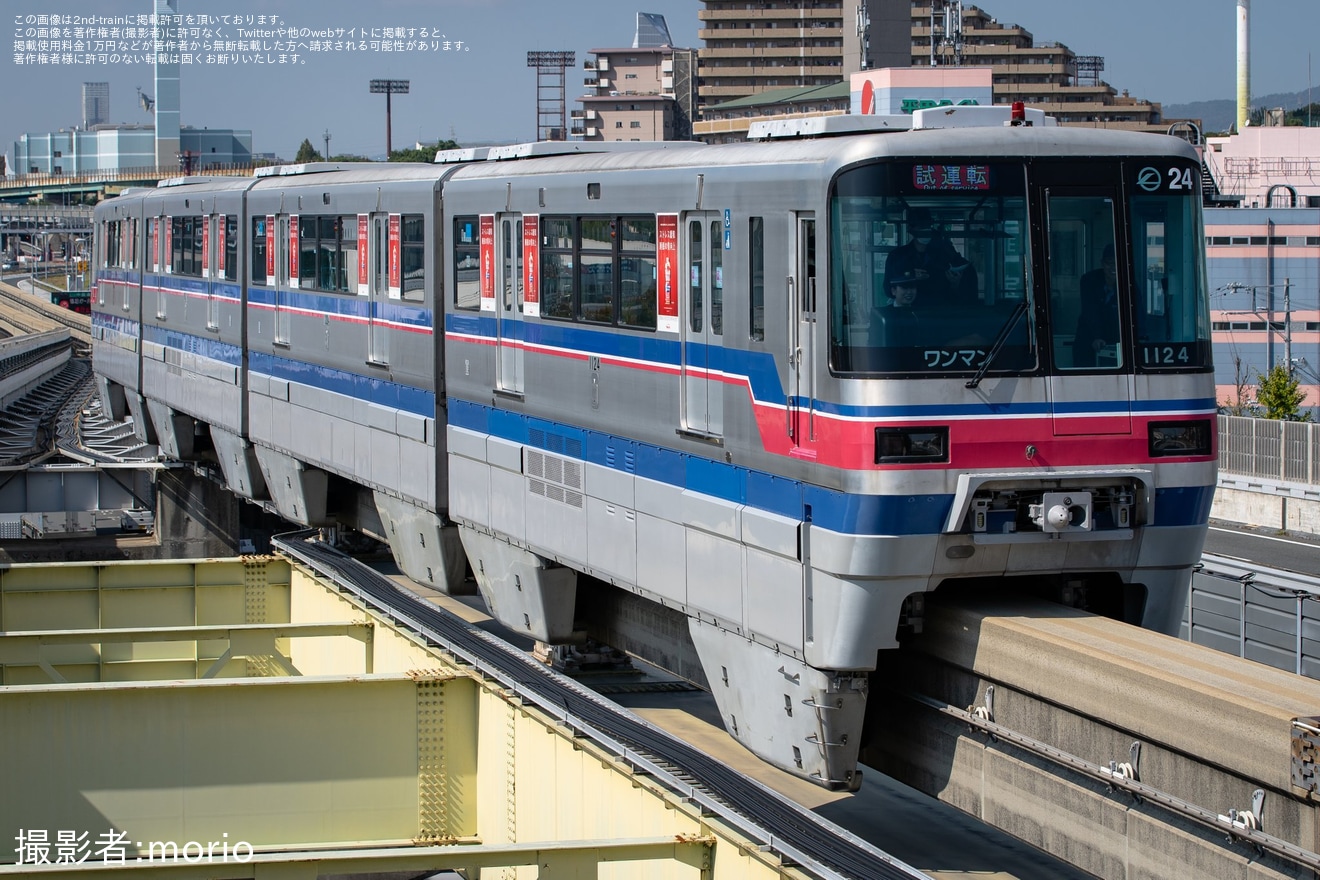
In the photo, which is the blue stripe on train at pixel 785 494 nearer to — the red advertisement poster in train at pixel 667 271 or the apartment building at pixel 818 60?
the red advertisement poster in train at pixel 667 271

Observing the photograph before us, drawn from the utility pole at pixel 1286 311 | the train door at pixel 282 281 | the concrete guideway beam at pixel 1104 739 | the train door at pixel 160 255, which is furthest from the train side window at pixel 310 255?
the utility pole at pixel 1286 311

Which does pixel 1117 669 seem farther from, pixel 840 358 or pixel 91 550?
pixel 91 550

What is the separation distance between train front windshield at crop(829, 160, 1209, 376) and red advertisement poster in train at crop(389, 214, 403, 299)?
828 cm

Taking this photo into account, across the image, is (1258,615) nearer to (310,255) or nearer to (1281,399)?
(310,255)

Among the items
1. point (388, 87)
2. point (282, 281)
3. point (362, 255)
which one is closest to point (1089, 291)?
point (362, 255)

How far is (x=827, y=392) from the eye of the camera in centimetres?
977

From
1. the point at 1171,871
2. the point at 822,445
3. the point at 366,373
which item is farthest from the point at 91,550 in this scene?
the point at 1171,871

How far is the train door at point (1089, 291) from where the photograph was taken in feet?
32.3

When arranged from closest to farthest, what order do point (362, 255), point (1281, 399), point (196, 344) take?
point (362, 255)
point (196, 344)
point (1281, 399)

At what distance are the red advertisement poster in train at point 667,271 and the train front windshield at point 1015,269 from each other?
7.11 feet

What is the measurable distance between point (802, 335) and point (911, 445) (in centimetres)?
96

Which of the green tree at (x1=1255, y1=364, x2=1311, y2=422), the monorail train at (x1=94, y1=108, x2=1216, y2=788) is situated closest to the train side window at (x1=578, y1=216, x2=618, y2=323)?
the monorail train at (x1=94, y1=108, x2=1216, y2=788)

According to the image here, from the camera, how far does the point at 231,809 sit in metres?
12.3

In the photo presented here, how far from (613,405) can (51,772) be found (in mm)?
4671
